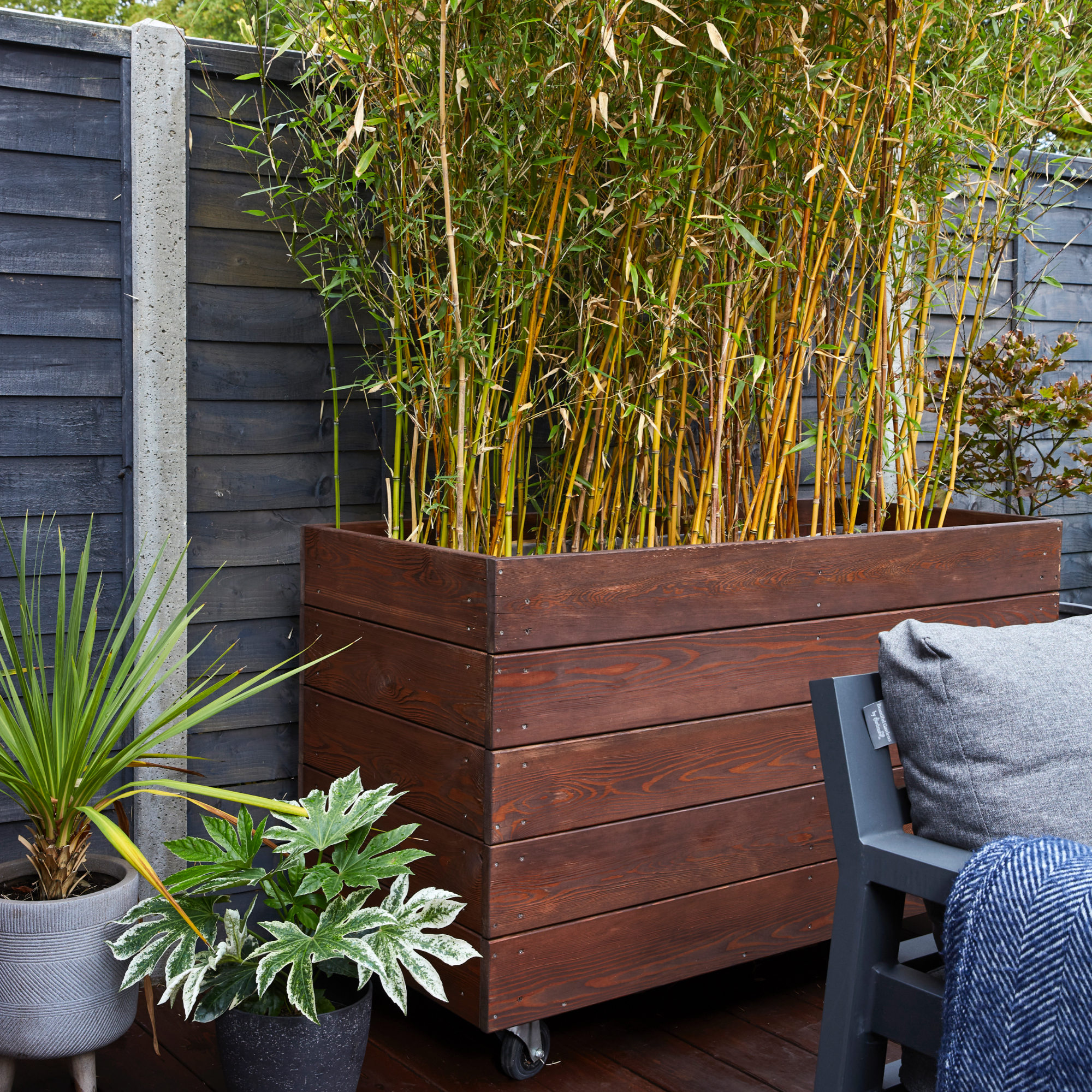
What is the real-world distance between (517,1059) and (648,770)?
0.55 meters

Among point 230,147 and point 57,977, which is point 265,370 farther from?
point 57,977

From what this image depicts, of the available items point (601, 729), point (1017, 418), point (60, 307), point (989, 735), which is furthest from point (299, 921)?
point (1017, 418)

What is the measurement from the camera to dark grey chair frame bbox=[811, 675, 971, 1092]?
4.51 feet

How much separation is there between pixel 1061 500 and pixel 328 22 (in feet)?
9.28

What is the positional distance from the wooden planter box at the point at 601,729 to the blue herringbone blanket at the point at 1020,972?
2.54 feet

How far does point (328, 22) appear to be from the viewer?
206cm

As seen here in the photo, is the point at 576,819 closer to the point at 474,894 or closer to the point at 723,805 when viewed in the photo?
the point at 474,894

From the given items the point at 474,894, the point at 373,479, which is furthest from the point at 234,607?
the point at 474,894

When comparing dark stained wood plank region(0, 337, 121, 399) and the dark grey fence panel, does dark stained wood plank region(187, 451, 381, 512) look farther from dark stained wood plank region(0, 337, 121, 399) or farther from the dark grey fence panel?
dark stained wood plank region(0, 337, 121, 399)

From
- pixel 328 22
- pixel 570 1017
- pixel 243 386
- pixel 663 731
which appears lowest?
pixel 570 1017

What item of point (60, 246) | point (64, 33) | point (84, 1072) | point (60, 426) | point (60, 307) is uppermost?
point (64, 33)

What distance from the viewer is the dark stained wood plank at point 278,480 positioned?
222cm

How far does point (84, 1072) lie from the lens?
176 cm

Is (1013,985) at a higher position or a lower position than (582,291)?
lower
